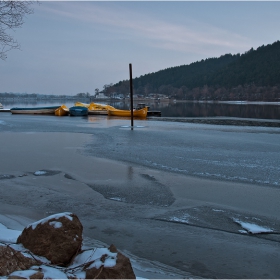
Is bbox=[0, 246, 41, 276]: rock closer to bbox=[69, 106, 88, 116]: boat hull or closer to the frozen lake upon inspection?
the frozen lake

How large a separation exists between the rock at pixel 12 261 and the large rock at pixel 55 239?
0.19m

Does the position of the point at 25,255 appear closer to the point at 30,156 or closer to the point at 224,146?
the point at 30,156

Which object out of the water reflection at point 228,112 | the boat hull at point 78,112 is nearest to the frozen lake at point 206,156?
the water reflection at point 228,112

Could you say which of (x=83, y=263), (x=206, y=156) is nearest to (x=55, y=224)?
(x=83, y=263)

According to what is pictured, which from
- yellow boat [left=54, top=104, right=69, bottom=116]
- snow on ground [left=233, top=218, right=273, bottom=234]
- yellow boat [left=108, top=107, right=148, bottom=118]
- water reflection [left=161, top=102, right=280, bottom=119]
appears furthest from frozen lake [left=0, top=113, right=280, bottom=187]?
yellow boat [left=54, top=104, right=69, bottom=116]

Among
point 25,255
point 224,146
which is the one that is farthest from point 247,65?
point 25,255

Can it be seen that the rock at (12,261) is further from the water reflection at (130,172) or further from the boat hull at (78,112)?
the boat hull at (78,112)

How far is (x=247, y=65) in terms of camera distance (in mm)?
186625

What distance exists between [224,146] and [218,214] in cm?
924

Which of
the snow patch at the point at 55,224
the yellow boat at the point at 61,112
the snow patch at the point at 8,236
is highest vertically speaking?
the yellow boat at the point at 61,112

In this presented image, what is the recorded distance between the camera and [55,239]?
377 cm

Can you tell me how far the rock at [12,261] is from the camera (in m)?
3.24

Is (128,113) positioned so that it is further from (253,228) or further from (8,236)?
(8,236)

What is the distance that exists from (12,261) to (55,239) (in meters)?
0.53
